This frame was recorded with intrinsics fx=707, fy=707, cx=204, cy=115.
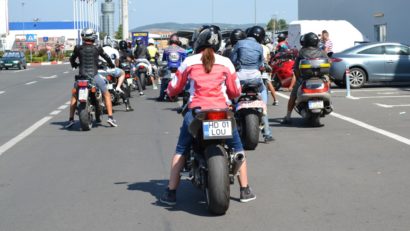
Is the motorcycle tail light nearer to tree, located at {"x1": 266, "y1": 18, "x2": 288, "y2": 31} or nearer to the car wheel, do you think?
the car wheel

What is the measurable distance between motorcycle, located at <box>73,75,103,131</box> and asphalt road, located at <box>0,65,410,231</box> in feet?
0.80

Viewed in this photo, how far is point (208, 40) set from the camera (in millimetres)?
6570

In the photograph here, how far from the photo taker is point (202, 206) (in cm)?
668

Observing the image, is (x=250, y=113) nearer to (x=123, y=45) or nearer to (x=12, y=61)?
(x=123, y=45)

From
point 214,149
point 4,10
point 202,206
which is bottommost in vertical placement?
point 202,206

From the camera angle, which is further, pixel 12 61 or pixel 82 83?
pixel 12 61

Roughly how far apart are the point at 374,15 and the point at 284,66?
2110 cm

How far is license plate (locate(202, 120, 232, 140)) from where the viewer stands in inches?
242

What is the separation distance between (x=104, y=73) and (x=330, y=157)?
674cm

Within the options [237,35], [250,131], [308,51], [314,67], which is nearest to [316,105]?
[314,67]

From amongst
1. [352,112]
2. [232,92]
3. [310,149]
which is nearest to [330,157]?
[310,149]

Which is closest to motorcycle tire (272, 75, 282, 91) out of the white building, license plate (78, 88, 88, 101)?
license plate (78, 88, 88, 101)

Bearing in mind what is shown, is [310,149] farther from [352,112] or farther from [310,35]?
[352,112]

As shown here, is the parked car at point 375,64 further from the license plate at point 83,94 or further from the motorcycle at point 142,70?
the license plate at point 83,94
